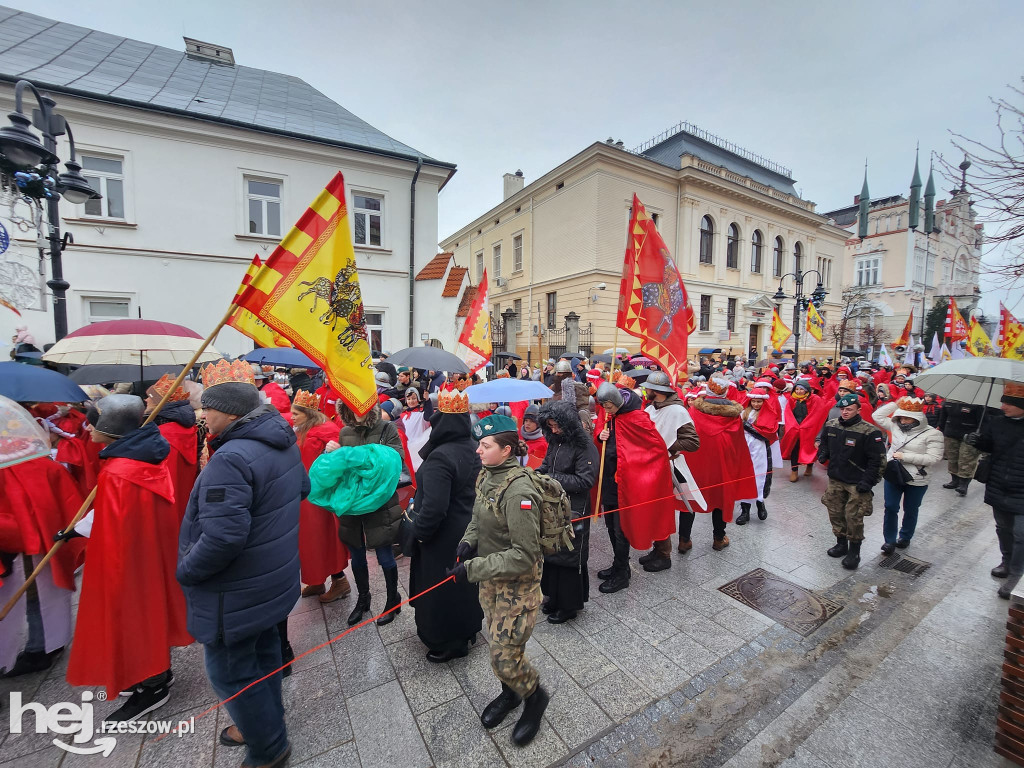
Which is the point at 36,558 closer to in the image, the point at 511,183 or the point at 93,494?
the point at 93,494

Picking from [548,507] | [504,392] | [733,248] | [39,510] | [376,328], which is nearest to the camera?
[548,507]

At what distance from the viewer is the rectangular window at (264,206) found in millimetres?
12797

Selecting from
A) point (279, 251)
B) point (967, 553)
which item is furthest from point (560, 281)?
point (279, 251)

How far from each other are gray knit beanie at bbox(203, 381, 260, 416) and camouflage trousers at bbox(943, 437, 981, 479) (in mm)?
10292

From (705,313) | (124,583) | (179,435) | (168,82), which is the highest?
(168,82)

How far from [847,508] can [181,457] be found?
6782 mm

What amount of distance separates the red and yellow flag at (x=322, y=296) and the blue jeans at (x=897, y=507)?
19.8ft

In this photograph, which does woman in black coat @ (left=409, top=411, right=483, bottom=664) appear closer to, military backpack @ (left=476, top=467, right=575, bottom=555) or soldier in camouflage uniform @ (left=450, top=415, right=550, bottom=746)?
soldier in camouflage uniform @ (left=450, top=415, right=550, bottom=746)

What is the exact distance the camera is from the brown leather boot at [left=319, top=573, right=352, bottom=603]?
400 cm

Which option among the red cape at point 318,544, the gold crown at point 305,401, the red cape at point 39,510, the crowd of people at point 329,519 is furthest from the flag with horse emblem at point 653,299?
the red cape at point 39,510

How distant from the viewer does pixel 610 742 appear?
2592mm

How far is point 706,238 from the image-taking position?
2702 cm

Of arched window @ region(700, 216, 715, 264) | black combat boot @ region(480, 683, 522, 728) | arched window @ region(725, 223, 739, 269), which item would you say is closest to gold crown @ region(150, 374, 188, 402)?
black combat boot @ region(480, 683, 522, 728)
